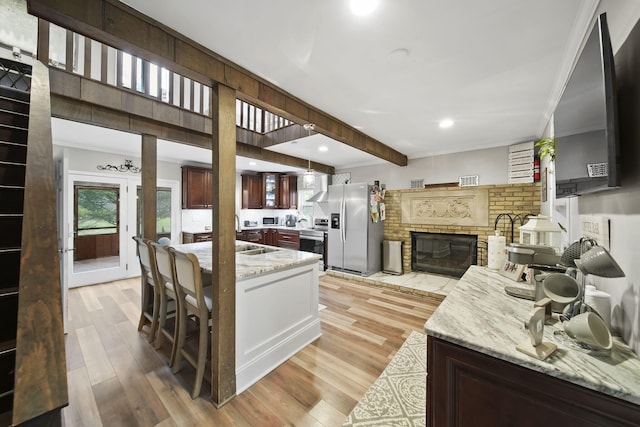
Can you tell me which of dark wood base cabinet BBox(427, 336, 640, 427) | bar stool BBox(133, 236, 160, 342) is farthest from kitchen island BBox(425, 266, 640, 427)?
bar stool BBox(133, 236, 160, 342)

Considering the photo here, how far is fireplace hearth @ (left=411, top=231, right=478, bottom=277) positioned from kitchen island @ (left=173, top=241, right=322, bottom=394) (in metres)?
2.89

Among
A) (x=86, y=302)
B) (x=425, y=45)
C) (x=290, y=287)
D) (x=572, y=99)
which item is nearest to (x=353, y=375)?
(x=290, y=287)

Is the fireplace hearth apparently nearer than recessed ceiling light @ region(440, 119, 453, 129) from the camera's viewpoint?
No

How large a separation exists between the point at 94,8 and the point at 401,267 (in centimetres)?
492

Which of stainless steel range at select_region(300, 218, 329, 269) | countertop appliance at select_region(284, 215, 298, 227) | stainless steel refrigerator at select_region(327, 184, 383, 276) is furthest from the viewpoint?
countertop appliance at select_region(284, 215, 298, 227)

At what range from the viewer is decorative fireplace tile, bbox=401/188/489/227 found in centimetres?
396

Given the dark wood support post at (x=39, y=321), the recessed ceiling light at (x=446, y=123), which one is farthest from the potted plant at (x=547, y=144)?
the dark wood support post at (x=39, y=321)

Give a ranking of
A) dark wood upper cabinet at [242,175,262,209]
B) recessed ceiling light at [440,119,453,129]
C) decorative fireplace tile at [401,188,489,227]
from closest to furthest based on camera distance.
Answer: recessed ceiling light at [440,119,453,129]
decorative fireplace tile at [401,188,489,227]
dark wood upper cabinet at [242,175,262,209]

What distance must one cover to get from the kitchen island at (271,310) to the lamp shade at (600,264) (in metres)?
1.85

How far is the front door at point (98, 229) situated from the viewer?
13.4 feet

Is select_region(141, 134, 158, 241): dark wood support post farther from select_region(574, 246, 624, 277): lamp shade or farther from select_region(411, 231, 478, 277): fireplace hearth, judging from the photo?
select_region(411, 231, 478, 277): fireplace hearth

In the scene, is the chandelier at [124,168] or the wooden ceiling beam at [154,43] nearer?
the wooden ceiling beam at [154,43]

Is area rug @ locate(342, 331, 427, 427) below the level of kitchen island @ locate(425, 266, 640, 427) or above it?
below

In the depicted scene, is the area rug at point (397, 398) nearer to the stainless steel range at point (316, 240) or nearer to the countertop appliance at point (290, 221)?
the stainless steel range at point (316, 240)
